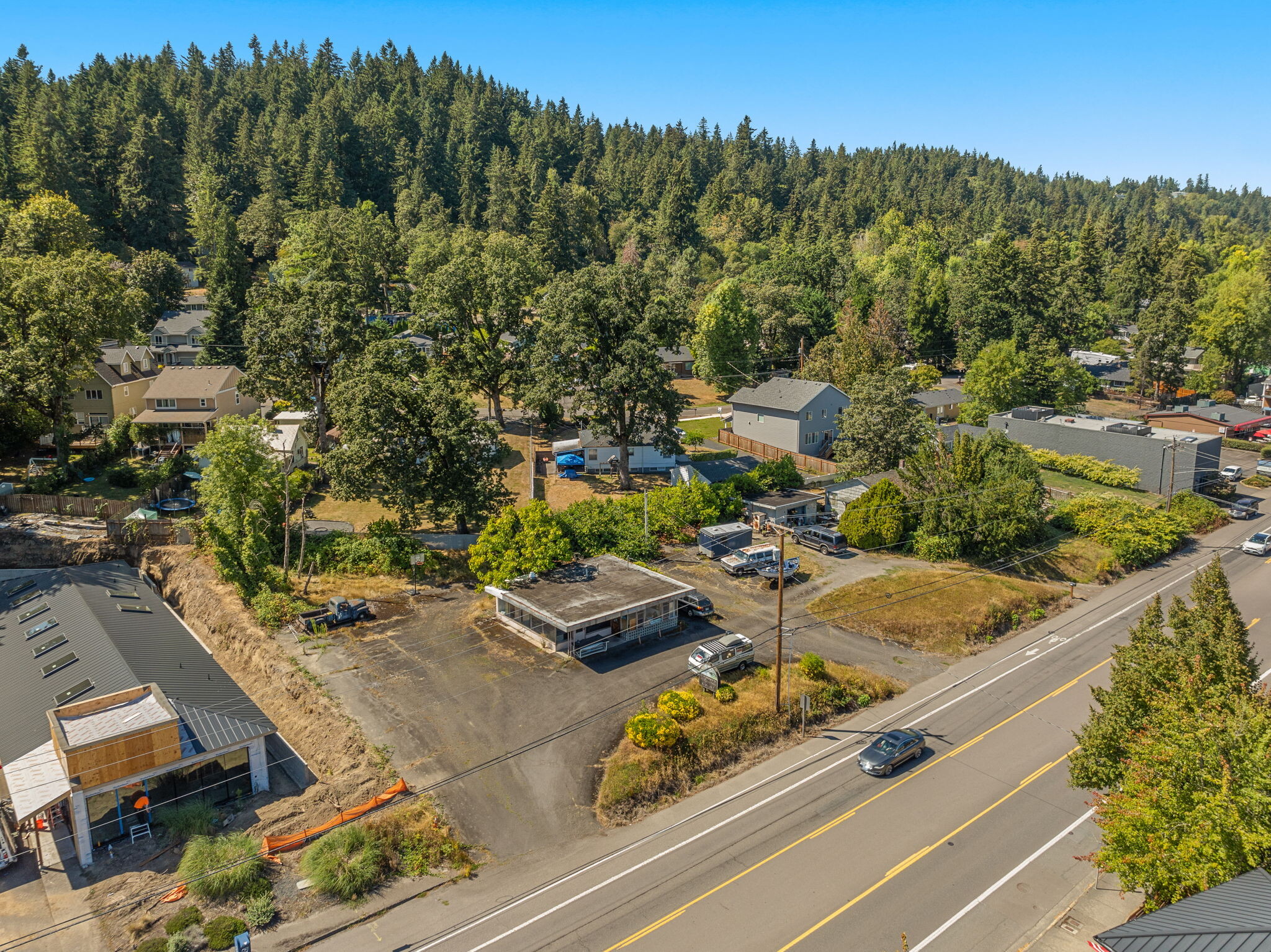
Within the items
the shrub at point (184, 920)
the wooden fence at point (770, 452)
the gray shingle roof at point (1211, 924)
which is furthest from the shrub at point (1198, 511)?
the shrub at point (184, 920)

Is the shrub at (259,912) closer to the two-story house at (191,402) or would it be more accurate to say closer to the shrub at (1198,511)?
the two-story house at (191,402)

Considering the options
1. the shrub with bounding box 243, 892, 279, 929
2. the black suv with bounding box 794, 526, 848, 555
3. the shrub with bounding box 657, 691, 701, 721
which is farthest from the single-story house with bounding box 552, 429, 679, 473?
the shrub with bounding box 243, 892, 279, 929

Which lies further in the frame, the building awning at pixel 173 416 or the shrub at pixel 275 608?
the building awning at pixel 173 416

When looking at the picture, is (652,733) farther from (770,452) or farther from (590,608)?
(770,452)

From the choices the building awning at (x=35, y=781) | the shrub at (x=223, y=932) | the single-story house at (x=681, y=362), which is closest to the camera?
the shrub at (x=223, y=932)

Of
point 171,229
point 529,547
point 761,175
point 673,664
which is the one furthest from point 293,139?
point 673,664

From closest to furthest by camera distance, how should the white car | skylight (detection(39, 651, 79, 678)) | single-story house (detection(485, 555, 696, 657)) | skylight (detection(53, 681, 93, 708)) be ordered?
skylight (detection(53, 681, 93, 708))
skylight (detection(39, 651, 79, 678))
single-story house (detection(485, 555, 696, 657))
the white car

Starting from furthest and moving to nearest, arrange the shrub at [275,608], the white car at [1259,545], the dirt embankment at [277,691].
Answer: the white car at [1259,545], the shrub at [275,608], the dirt embankment at [277,691]

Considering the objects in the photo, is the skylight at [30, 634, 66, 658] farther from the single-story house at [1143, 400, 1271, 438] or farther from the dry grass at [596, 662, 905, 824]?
the single-story house at [1143, 400, 1271, 438]
